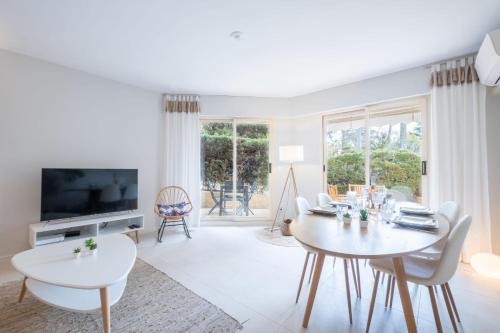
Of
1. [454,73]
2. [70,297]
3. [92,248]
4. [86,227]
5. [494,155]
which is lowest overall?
[70,297]

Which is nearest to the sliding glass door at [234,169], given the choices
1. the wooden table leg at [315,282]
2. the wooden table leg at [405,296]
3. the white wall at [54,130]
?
the white wall at [54,130]

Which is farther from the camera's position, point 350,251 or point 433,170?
point 433,170

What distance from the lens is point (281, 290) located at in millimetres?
2141

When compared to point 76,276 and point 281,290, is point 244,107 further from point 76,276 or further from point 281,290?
point 76,276

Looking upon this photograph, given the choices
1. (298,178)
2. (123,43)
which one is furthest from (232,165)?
(123,43)

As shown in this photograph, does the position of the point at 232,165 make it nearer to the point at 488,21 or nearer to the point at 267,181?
the point at 267,181

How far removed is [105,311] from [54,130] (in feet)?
9.01

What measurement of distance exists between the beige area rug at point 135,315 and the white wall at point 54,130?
116 centimetres

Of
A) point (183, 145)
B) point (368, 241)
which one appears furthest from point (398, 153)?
point (183, 145)

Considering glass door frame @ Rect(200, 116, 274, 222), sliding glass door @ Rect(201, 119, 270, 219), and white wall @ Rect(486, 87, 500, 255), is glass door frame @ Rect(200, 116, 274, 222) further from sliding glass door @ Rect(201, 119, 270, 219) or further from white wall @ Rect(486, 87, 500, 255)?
white wall @ Rect(486, 87, 500, 255)

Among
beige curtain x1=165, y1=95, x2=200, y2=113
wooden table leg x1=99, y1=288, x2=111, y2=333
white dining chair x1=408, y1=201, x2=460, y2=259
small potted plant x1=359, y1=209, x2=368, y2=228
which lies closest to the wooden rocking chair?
beige curtain x1=165, y1=95, x2=200, y2=113

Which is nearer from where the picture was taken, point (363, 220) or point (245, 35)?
point (363, 220)

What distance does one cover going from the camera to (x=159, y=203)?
3988mm

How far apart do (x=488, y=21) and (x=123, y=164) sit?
15.6 ft
